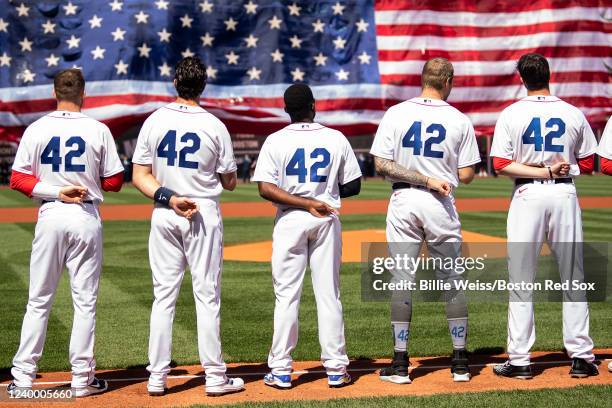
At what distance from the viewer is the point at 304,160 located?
21.1 ft

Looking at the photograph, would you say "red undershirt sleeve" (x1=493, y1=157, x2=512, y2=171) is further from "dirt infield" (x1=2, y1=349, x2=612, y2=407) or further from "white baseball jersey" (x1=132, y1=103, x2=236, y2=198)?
"white baseball jersey" (x1=132, y1=103, x2=236, y2=198)

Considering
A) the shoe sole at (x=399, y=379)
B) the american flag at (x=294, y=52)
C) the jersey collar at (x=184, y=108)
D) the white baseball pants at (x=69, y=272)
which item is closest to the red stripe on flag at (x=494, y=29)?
the american flag at (x=294, y=52)

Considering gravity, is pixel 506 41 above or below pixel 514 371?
above

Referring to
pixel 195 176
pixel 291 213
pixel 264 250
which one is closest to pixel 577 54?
pixel 291 213

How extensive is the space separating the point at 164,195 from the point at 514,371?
2.73m

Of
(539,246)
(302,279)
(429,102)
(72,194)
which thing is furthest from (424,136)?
(72,194)

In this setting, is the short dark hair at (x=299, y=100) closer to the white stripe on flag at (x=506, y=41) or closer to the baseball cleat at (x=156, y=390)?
the white stripe on flag at (x=506, y=41)

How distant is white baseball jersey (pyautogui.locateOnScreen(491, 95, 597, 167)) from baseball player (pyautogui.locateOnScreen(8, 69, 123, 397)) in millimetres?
2761

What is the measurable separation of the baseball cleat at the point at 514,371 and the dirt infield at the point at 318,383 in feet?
0.19

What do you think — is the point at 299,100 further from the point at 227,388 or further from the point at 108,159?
the point at 227,388

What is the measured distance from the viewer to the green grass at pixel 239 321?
803 centimetres

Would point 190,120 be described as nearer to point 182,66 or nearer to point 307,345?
point 182,66

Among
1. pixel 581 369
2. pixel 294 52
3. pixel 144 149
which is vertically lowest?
pixel 581 369

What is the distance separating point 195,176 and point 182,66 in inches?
28.2
